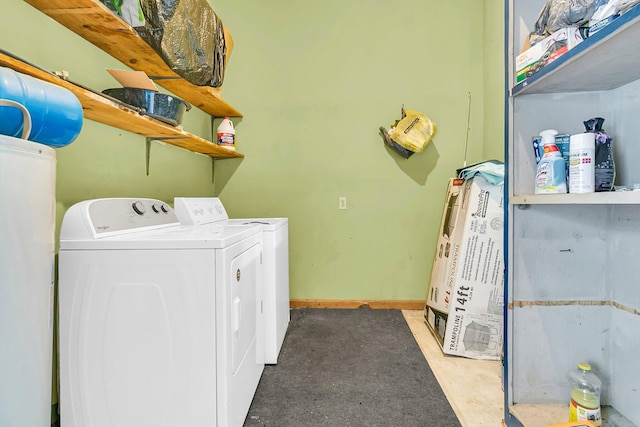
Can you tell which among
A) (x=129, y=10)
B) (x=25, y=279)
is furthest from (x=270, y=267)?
(x=129, y=10)

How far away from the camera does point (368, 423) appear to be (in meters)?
1.43

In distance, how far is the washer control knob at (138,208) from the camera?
5.04 feet

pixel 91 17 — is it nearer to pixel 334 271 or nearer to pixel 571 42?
pixel 571 42

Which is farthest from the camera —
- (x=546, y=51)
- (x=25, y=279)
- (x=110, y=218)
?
(x=110, y=218)

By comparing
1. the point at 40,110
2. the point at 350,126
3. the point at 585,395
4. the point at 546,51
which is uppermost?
the point at 350,126

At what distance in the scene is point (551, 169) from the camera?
3.83 ft

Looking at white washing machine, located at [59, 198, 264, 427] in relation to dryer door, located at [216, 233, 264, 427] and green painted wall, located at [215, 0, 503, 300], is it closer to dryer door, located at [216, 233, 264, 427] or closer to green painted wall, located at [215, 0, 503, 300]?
dryer door, located at [216, 233, 264, 427]

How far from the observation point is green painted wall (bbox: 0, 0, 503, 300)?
2832 mm

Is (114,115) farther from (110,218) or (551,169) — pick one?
(551,169)

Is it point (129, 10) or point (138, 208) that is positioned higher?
point (129, 10)

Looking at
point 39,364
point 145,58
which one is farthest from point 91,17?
point 39,364

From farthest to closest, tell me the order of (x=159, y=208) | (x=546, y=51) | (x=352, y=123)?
(x=352, y=123)
(x=159, y=208)
(x=546, y=51)

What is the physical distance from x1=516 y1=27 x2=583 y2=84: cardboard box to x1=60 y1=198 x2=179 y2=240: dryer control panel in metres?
1.70

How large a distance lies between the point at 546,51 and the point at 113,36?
176cm
